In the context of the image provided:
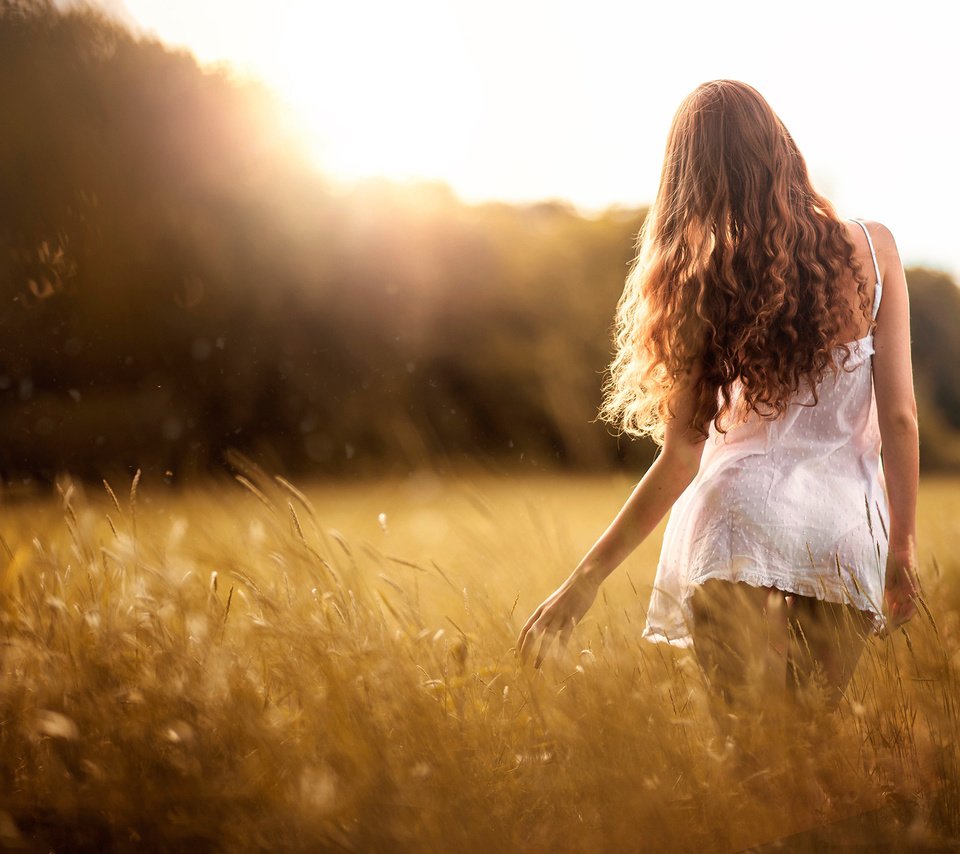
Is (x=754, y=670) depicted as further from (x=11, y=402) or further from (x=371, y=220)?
(x=371, y=220)

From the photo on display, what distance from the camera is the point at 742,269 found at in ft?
→ 6.34

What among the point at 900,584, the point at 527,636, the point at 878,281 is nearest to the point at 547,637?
the point at 527,636

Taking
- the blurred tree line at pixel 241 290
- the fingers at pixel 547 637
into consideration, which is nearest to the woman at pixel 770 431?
the fingers at pixel 547 637

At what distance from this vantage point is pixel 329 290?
9.04 metres

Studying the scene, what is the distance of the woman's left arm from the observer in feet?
6.06

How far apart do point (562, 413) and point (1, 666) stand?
1.36 meters

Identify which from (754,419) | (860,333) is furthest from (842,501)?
(860,333)

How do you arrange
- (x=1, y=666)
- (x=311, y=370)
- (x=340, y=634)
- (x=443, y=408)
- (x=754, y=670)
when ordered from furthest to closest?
1. (x=443, y=408)
2. (x=311, y=370)
3. (x=1, y=666)
4. (x=340, y=634)
5. (x=754, y=670)

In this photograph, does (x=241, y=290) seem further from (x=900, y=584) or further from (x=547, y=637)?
(x=900, y=584)

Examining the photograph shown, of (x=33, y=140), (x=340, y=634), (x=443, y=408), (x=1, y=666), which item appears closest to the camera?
(x=340, y=634)

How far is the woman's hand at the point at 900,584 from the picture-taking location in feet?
6.33

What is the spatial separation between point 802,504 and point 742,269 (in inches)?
20.3

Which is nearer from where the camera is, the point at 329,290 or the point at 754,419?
the point at 754,419

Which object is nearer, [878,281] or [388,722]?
[388,722]
